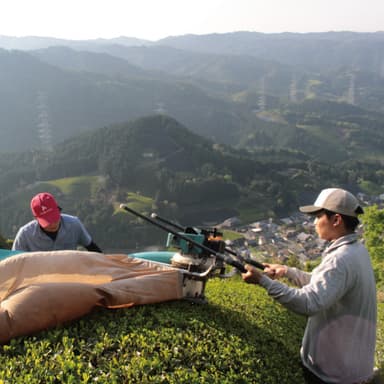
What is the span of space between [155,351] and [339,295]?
1.65 meters

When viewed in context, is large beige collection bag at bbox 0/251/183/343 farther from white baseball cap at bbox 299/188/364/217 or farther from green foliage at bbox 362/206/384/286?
green foliage at bbox 362/206/384/286

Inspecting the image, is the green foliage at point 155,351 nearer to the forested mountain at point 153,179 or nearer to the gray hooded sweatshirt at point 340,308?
the gray hooded sweatshirt at point 340,308

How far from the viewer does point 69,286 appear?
12.8 feet

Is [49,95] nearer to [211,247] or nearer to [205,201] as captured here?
[205,201]

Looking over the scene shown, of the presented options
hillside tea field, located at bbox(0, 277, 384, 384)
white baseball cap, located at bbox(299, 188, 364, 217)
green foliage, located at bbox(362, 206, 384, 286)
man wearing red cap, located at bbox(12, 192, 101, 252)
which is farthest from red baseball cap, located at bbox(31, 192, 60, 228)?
green foliage, located at bbox(362, 206, 384, 286)

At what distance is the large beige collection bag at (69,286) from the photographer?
372 centimetres

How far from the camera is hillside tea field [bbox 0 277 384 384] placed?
3.24 metres

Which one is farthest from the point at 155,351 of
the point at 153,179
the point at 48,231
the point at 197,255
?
the point at 153,179

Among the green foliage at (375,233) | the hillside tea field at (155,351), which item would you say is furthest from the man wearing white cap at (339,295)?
the green foliage at (375,233)

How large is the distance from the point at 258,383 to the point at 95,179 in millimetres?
94524

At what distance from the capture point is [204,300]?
15.7 feet

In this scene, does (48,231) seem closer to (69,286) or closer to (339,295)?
(69,286)

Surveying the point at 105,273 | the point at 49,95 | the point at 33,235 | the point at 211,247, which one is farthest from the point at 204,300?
the point at 49,95

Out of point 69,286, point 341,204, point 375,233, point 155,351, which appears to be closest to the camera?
point 341,204
